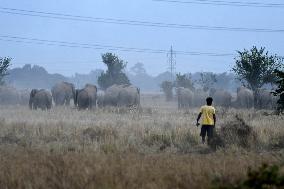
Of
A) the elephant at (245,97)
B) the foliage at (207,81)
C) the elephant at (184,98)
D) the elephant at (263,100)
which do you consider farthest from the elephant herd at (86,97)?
the foliage at (207,81)

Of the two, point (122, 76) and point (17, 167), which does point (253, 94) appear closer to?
point (122, 76)

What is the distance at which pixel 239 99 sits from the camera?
50375 millimetres

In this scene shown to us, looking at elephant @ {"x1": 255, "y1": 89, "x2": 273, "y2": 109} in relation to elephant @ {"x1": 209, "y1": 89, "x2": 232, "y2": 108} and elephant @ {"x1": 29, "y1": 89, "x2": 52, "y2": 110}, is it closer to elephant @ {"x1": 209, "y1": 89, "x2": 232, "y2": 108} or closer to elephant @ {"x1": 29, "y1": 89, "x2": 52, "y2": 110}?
elephant @ {"x1": 209, "y1": 89, "x2": 232, "y2": 108}

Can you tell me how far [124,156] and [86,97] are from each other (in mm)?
31304

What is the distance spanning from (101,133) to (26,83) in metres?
152

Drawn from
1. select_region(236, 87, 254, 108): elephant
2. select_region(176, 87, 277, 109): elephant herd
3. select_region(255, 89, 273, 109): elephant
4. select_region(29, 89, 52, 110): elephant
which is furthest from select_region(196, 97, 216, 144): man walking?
select_region(236, 87, 254, 108): elephant

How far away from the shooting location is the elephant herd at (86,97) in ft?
146

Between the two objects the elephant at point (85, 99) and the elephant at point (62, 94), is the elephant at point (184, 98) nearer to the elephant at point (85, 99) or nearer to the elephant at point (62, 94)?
the elephant at point (62, 94)

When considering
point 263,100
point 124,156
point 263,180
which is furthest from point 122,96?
point 263,180

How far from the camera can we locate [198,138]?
18.8 meters

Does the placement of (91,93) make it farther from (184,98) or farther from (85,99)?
(184,98)

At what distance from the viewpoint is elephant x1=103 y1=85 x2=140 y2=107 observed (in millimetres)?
49875

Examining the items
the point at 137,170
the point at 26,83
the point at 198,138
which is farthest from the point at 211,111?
the point at 26,83

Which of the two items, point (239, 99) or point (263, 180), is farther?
point (239, 99)
